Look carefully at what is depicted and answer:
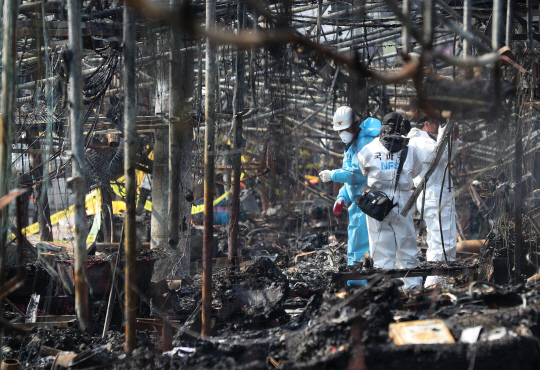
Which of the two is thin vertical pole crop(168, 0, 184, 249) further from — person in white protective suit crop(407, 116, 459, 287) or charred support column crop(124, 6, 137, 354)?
person in white protective suit crop(407, 116, 459, 287)

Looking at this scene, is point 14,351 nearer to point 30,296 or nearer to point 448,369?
point 30,296

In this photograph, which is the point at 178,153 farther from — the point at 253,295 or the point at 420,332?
the point at 420,332

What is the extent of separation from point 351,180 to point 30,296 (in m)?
4.74

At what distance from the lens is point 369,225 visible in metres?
6.62

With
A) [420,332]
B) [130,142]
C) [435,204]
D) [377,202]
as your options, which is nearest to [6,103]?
[130,142]

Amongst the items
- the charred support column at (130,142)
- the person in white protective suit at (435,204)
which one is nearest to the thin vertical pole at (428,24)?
the charred support column at (130,142)

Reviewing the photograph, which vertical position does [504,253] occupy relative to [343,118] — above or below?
below

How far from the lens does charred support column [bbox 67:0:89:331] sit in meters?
4.11

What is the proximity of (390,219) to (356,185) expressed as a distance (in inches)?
32.4

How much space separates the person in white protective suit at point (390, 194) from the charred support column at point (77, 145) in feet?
11.9

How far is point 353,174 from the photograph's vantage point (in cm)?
689

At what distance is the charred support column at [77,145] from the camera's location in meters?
4.11

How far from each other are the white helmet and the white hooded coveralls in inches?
28.0

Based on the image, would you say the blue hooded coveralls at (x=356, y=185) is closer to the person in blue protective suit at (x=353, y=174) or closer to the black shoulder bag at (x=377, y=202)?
the person in blue protective suit at (x=353, y=174)
